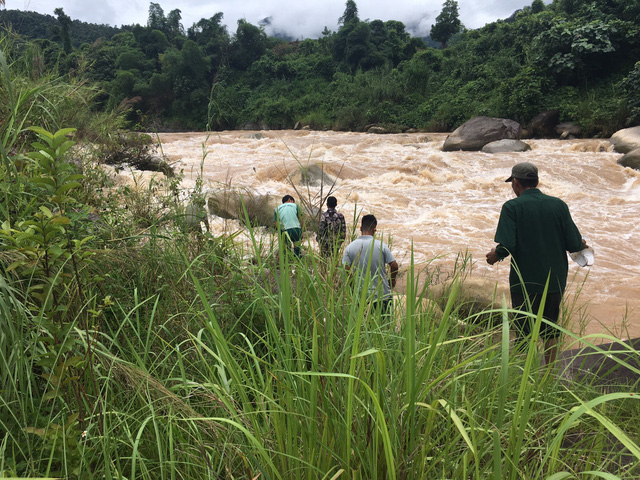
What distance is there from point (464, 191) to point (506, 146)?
4998 millimetres

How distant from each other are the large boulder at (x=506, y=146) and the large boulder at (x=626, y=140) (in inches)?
101

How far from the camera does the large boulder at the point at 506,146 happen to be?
15.5m

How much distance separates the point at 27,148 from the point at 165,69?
38359 millimetres

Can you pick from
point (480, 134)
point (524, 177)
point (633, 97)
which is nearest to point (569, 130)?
point (633, 97)

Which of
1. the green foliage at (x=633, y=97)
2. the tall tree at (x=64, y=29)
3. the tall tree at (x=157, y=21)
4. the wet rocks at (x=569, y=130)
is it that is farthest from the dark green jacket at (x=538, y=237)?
the tall tree at (x=157, y=21)

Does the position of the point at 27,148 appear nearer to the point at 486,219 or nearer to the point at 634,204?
the point at 486,219

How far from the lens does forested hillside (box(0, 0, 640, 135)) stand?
61.3ft

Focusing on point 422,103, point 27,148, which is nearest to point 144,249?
point 27,148

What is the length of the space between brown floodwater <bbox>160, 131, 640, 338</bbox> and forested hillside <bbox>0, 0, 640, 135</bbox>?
2.87 meters

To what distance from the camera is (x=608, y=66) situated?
19.8 metres

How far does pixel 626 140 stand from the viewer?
13719 mm

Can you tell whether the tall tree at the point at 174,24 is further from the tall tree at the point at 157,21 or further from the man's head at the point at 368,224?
the man's head at the point at 368,224

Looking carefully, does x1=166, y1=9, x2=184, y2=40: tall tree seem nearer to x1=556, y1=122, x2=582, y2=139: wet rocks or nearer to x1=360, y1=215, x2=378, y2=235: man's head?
x1=556, y1=122, x2=582, y2=139: wet rocks

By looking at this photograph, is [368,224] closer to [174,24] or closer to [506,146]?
[506,146]
